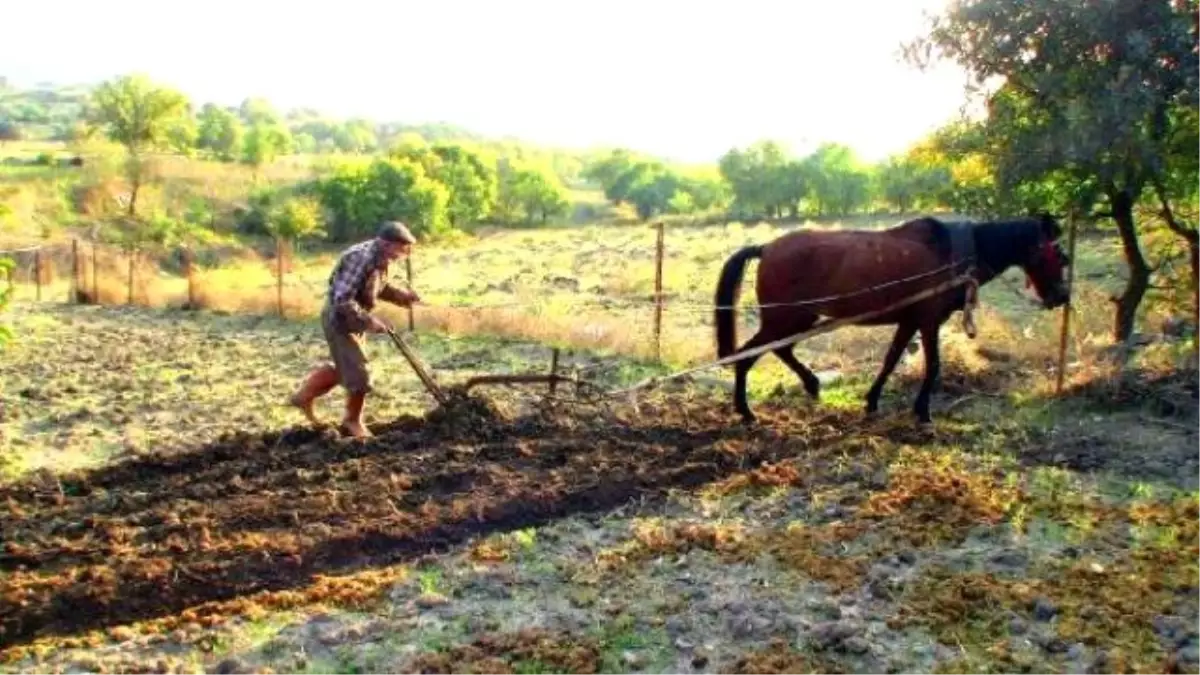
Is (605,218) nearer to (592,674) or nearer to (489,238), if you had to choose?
(489,238)

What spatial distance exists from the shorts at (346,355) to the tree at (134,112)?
49.6 m

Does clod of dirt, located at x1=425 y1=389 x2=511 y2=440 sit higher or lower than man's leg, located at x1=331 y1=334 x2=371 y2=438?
lower

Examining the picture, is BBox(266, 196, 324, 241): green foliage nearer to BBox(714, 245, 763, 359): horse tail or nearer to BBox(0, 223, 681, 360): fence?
BBox(0, 223, 681, 360): fence

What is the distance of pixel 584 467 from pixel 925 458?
2665 mm

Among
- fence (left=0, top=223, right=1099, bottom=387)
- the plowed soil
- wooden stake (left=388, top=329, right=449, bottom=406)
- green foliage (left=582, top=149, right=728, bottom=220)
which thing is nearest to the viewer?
the plowed soil

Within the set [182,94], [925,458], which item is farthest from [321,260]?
[925,458]

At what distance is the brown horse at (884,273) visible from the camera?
912 centimetres

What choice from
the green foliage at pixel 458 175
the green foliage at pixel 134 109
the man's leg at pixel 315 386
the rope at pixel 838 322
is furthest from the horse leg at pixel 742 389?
the green foliage at pixel 458 175

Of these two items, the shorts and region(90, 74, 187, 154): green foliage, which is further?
region(90, 74, 187, 154): green foliage

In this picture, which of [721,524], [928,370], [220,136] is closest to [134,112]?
[220,136]

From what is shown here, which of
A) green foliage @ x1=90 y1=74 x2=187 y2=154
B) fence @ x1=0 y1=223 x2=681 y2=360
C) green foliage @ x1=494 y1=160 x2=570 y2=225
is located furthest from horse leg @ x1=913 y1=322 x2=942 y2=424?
green foliage @ x1=494 y1=160 x2=570 y2=225

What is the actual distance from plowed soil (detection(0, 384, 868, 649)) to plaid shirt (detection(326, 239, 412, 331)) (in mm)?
1002

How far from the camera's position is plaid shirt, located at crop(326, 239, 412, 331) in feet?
26.1

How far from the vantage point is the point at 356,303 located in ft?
26.5
